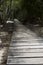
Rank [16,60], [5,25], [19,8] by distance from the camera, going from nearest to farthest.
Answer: [16,60], [5,25], [19,8]

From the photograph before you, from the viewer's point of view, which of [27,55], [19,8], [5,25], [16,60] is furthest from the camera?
[19,8]

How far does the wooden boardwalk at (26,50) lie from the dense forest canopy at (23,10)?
36.3 inches

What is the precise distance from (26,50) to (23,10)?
72.2 inches

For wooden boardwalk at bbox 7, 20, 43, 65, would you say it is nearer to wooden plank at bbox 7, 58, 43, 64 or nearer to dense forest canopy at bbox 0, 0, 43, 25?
wooden plank at bbox 7, 58, 43, 64

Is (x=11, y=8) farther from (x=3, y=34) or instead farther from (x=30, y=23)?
(x=3, y=34)

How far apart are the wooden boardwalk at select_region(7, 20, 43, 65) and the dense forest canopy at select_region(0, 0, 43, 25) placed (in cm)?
92

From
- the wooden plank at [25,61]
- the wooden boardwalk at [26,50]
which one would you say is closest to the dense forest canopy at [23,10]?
the wooden boardwalk at [26,50]

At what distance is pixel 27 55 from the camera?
6.97ft

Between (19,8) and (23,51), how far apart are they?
76.2 inches

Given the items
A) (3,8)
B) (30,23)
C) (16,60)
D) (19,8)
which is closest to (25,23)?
(30,23)

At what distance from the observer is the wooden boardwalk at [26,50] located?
6.49 ft

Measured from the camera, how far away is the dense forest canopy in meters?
3.76

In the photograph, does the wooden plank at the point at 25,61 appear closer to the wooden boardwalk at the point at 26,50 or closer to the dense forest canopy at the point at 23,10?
the wooden boardwalk at the point at 26,50

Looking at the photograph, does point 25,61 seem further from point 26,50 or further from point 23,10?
point 23,10
